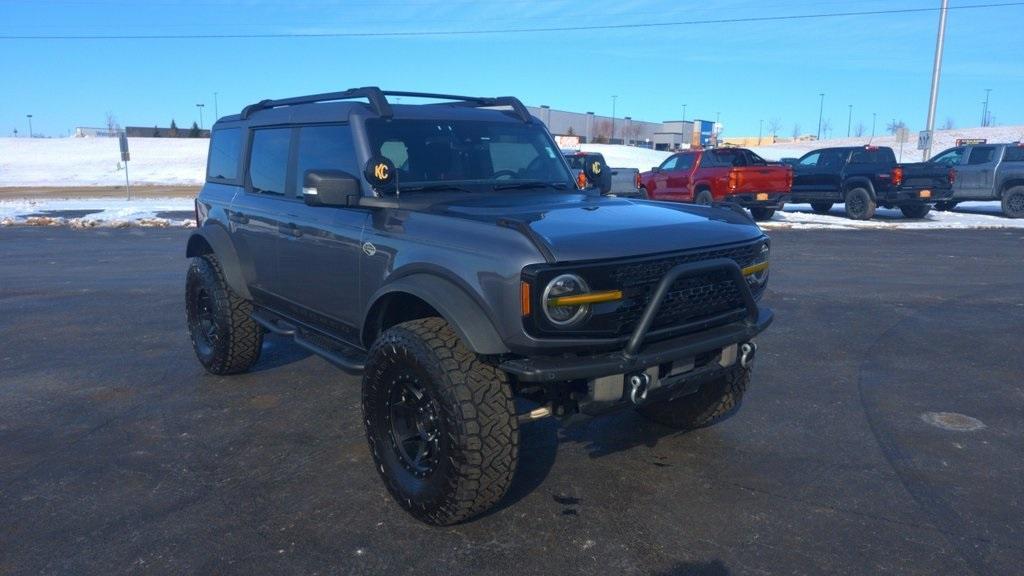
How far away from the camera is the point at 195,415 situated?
532cm

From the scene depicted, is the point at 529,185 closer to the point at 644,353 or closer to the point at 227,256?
the point at 644,353

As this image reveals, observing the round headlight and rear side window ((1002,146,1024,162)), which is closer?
the round headlight

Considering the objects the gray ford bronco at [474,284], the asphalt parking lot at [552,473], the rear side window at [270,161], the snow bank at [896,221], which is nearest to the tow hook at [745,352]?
the gray ford bronco at [474,284]

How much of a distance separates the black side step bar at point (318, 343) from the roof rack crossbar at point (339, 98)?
4.61 ft

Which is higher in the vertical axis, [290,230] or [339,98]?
[339,98]

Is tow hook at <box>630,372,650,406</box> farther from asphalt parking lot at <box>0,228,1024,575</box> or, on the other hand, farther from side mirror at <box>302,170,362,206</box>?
side mirror at <box>302,170,362,206</box>

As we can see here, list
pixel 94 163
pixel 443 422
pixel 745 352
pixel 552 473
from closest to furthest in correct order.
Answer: pixel 443 422 → pixel 745 352 → pixel 552 473 → pixel 94 163

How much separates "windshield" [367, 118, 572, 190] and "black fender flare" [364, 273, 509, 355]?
972 mm

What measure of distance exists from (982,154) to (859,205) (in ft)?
13.8

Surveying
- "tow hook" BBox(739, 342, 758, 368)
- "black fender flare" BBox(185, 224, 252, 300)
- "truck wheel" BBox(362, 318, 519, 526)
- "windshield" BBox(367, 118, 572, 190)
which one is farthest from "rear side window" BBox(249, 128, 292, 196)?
"tow hook" BBox(739, 342, 758, 368)

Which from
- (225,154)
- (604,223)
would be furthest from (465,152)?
(225,154)

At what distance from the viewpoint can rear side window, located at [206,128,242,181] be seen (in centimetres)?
614

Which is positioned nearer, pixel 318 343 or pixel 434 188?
pixel 434 188

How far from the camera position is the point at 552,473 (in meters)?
4.36
